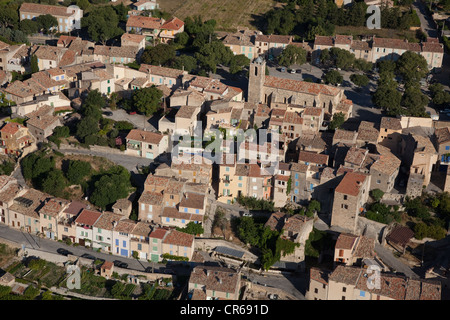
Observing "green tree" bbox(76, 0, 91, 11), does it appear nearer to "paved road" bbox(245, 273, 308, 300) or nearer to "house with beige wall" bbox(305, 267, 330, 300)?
"paved road" bbox(245, 273, 308, 300)

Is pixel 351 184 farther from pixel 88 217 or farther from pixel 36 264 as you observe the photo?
pixel 36 264

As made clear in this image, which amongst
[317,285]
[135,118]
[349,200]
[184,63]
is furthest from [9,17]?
[317,285]

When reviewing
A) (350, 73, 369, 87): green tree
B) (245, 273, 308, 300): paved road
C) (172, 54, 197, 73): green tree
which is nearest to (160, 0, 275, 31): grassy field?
(172, 54, 197, 73): green tree

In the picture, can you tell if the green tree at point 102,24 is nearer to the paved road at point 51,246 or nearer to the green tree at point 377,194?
the paved road at point 51,246

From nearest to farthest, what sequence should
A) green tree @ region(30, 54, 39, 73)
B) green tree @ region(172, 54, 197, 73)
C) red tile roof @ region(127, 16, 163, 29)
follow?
green tree @ region(172, 54, 197, 73) < green tree @ region(30, 54, 39, 73) < red tile roof @ region(127, 16, 163, 29)

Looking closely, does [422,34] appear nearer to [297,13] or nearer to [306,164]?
[297,13]
